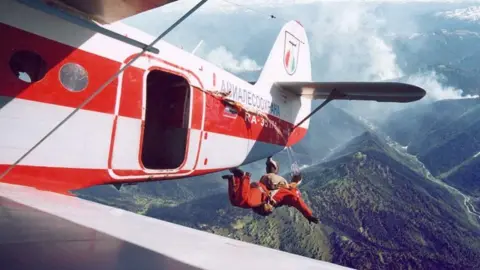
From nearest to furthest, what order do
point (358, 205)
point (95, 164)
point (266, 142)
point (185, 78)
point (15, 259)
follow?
1. point (15, 259)
2. point (95, 164)
3. point (185, 78)
4. point (266, 142)
5. point (358, 205)

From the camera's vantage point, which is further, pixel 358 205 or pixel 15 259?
pixel 358 205

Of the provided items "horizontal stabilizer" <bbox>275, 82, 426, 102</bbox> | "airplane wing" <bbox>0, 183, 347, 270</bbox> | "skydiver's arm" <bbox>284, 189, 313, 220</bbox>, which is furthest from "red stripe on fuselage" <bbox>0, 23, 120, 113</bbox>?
"horizontal stabilizer" <bbox>275, 82, 426, 102</bbox>

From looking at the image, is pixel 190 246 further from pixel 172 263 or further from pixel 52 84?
pixel 52 84

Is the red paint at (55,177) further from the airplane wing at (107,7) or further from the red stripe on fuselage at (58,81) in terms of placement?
the airplane wing at (107,7)

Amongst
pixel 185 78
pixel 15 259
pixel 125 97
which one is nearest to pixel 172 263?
pixel 15 259

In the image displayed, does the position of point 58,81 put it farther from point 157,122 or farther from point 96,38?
point 157,122

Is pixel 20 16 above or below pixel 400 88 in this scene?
below
